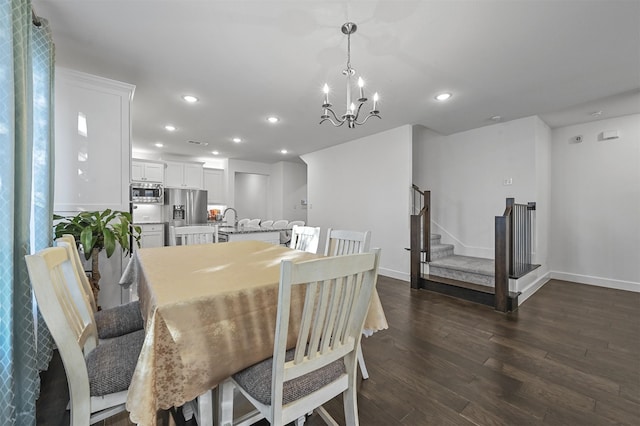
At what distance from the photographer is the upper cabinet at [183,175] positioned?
20.7ft

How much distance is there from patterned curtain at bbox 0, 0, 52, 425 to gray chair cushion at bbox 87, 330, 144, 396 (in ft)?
1.43

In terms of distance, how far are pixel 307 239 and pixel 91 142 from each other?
7.92ft

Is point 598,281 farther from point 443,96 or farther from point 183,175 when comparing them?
point 183,175

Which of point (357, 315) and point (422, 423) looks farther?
point (422, 423)

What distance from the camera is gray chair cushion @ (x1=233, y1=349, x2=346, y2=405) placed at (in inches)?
39.9

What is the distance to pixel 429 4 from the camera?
1768mm

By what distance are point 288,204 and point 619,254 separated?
682 centimetres

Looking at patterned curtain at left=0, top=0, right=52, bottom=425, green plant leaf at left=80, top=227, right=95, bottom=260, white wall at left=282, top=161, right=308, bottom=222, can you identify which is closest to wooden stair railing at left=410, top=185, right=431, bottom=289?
green plant leaf at left=80, top=227, right=95, bottom=260

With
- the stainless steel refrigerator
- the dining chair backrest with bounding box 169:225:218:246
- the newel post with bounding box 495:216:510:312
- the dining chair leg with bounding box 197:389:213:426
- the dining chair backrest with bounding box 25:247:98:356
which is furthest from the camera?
the stainless steel refrigerator

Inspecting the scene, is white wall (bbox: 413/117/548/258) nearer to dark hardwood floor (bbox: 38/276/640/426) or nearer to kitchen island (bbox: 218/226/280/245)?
dark hardwood floor (bbox: 38/276/640/426)

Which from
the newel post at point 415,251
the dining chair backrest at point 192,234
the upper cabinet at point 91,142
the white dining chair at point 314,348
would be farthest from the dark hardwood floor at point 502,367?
the upper cabinet at point 91,142

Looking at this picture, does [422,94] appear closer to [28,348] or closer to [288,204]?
[28,348]

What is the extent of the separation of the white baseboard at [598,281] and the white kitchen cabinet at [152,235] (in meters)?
7.63

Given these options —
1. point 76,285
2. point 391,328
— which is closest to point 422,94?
point 391,328
